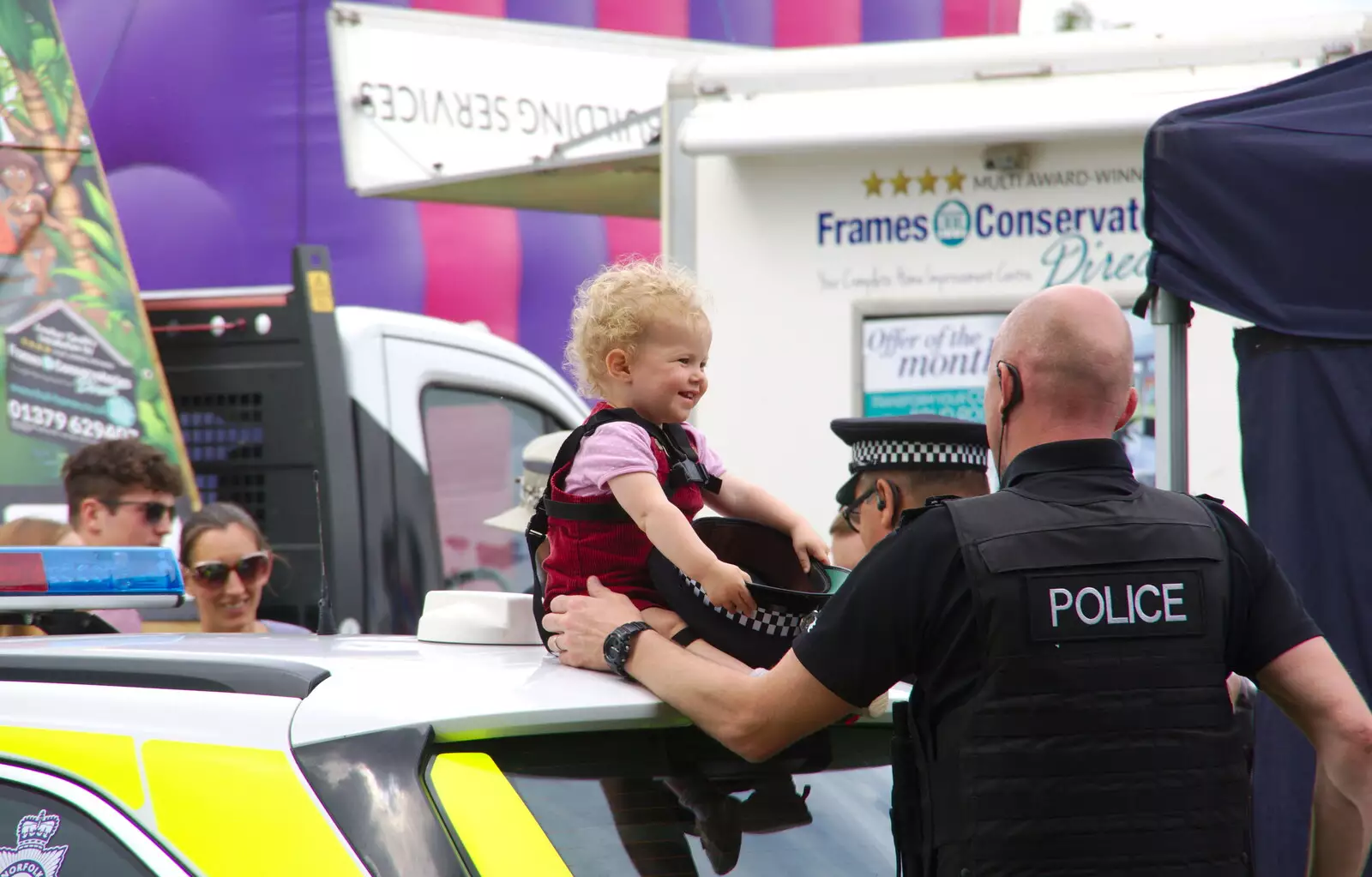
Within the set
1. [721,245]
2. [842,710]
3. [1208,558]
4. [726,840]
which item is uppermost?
[721,245]

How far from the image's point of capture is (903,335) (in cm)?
589

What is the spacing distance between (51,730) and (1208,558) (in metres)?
1.47

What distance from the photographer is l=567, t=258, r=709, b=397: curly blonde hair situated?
263cm

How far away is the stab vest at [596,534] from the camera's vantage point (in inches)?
98.6

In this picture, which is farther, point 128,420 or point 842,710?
point 128,420

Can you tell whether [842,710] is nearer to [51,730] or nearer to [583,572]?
[583,572]

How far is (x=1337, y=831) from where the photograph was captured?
2.20 meters

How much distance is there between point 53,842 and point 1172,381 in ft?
10.2

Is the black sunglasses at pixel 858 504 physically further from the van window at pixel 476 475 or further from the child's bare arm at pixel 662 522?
the van window at pixel 476 475

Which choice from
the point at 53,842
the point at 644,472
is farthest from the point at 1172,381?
the point at 53,842

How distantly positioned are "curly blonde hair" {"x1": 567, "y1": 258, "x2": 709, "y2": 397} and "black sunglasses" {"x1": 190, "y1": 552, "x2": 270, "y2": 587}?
2342 millimetres

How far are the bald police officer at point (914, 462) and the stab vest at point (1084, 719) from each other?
184 centimetres

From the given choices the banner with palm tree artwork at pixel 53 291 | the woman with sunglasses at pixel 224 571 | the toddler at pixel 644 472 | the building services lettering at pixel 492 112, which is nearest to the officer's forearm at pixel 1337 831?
the toddler at pixel 644 472

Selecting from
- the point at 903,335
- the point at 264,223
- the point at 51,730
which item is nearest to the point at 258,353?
the point at 903,335
